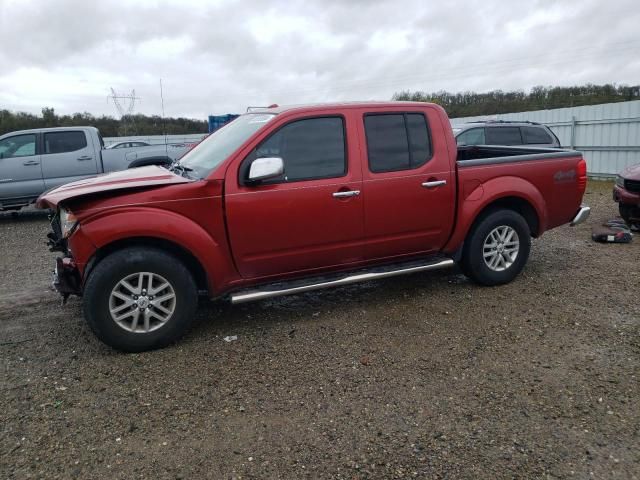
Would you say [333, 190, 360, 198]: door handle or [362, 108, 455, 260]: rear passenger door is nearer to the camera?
[333, 190, 360, 198]: door handle

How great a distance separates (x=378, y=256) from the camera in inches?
186

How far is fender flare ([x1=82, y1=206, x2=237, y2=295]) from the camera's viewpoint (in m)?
3.72

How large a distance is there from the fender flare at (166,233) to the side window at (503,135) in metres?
8.92

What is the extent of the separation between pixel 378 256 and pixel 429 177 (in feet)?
2.86

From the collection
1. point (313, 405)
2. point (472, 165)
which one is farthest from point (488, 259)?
point (313, 405)

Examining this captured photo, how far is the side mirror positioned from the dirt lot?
4.39 feet

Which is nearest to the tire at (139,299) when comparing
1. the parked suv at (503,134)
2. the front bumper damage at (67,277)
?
the front bumper damage at (67,277)

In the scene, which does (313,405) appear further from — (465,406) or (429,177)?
(429,177)

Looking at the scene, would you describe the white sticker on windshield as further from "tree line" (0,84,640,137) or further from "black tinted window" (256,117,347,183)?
"tree line" (0,84,640,137)

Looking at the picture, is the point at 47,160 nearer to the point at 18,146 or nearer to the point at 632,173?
the point at 18,146

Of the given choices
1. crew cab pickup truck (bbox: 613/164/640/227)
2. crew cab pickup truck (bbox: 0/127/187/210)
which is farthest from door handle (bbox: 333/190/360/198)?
crew cab pickup truck (bbox: 0/127/187/210)

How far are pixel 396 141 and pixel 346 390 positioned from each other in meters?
2.36

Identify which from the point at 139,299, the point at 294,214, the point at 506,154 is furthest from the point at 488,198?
the point at 139,299

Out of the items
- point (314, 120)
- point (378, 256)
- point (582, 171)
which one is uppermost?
point (314, 120)
